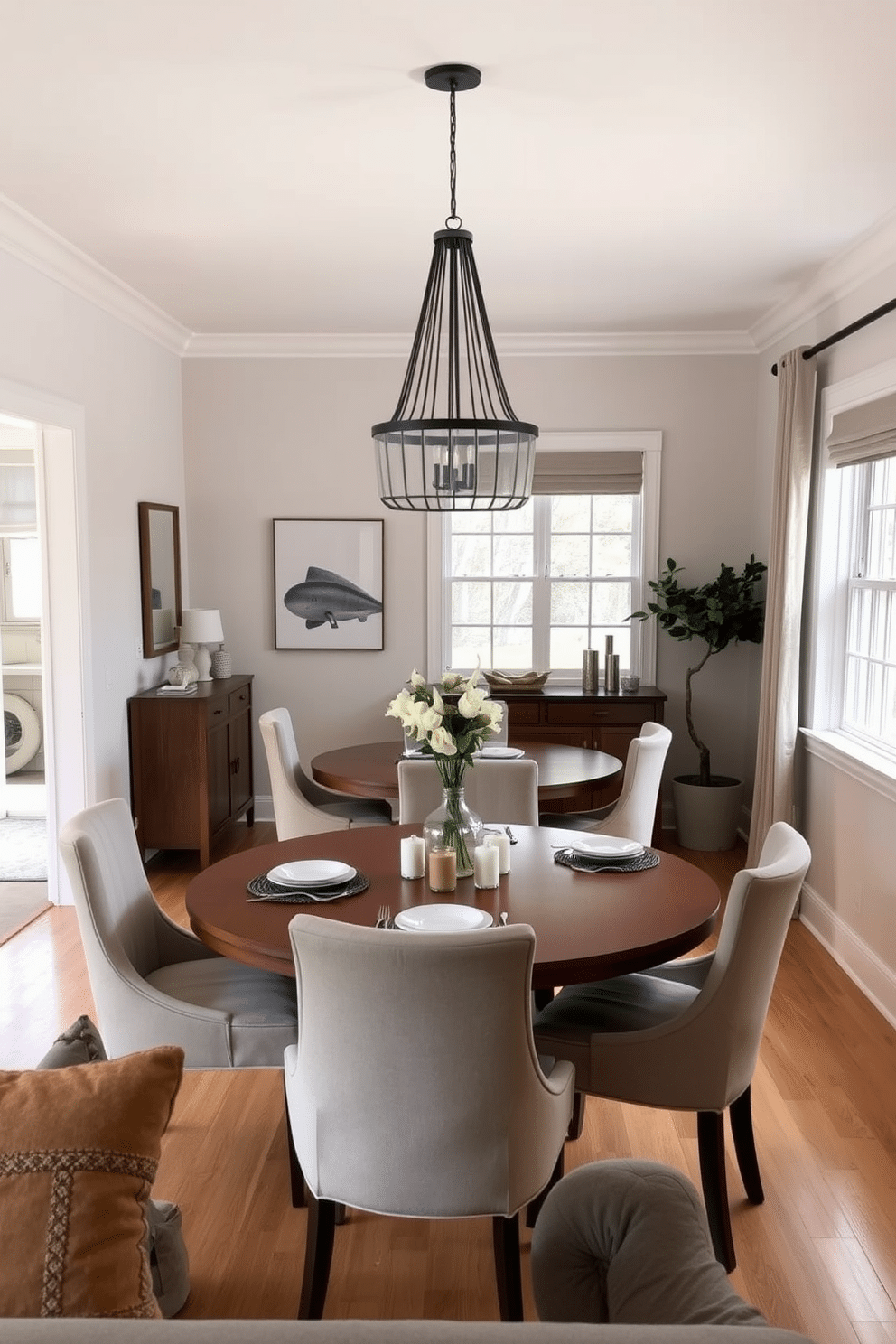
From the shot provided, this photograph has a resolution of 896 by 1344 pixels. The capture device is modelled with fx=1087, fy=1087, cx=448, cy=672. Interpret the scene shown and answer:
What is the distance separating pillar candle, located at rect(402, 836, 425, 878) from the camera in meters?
2.77

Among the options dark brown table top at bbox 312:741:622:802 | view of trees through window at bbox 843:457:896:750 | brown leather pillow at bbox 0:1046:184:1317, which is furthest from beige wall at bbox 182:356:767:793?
brown leather pillow at bbox 0:1046:184:1317

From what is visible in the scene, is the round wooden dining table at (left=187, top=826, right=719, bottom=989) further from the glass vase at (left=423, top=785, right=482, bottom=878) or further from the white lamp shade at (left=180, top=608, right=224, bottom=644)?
the white lamp shade at (left=180, top=608, right=224, bottom=644)

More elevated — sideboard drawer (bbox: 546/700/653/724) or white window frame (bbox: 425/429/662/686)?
white window frame (bbox: 425/429/662/686)

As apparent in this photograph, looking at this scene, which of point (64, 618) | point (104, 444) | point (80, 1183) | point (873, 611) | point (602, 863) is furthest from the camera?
point (104, 444)

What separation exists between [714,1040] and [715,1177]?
0.34 m

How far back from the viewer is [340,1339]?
1021 mm

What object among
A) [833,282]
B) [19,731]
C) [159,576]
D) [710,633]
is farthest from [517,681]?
[19,731]

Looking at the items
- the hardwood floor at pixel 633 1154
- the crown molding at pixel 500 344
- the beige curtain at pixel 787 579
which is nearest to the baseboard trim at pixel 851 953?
the hardwood floor at pixel 633 1154

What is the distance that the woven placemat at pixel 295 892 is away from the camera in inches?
103

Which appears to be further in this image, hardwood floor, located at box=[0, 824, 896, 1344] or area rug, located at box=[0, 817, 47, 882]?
area rug, located at box=[0, 817, 47, 882]

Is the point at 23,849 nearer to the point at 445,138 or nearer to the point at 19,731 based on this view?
the point at 19,731

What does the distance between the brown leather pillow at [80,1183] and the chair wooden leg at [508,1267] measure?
0.95 metres

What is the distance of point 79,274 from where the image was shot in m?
4.50

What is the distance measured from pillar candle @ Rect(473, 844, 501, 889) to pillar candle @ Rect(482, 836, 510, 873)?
0.15ft
